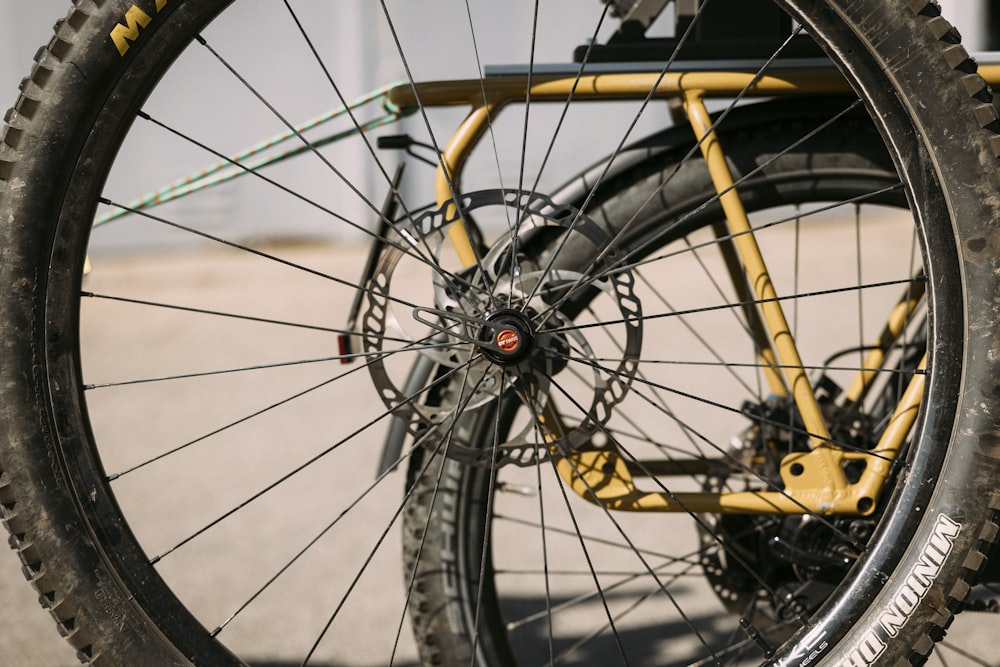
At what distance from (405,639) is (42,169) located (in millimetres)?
1483

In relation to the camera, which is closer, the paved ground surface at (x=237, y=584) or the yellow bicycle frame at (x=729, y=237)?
the yellow bicycle frame at (x=729, y=237)

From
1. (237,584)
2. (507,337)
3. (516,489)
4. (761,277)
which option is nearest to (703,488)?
(516,489)

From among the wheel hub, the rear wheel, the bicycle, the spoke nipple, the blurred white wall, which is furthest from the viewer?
the blurred white wall

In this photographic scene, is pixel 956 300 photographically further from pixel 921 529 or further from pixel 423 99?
pixel 423 99

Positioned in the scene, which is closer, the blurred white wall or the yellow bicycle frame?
the yellow bicycle frame

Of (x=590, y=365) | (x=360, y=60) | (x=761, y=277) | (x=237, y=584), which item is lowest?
(x=237, y=584)

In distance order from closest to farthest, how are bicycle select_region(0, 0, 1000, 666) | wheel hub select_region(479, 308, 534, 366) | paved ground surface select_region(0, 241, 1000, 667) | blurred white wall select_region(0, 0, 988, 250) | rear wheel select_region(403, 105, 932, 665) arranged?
bicycle select_region(0, 0, 1000, 666), wheel hub select_region(479, 308, 534, 366), rear wheel select_region(403, 105, 932, 665), paved ground surface select_region(0, 241, 1000, 667), blurred white wall select_region(0, 0, 988, 250)

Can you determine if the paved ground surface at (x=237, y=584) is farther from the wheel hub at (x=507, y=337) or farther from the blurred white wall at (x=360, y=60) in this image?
the blurred white wall at (x=360, y=60)

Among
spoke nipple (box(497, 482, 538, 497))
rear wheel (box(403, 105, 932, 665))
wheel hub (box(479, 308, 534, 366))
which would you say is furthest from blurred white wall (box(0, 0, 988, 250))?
wheel hub (box(479, 308, 534, 366))

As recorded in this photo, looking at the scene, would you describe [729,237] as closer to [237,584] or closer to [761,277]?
[761,277]

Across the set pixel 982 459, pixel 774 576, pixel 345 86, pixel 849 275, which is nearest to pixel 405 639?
pixel 774 576

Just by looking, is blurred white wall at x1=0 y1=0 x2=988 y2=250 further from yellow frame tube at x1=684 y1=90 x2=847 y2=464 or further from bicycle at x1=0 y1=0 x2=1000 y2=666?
yellow frame tube at x1=684 y1=90 x2=847 y2=464

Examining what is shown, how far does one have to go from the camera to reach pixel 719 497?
168 cm

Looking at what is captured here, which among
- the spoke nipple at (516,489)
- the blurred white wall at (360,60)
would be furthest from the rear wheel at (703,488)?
the blurred white wall at (360,60)
